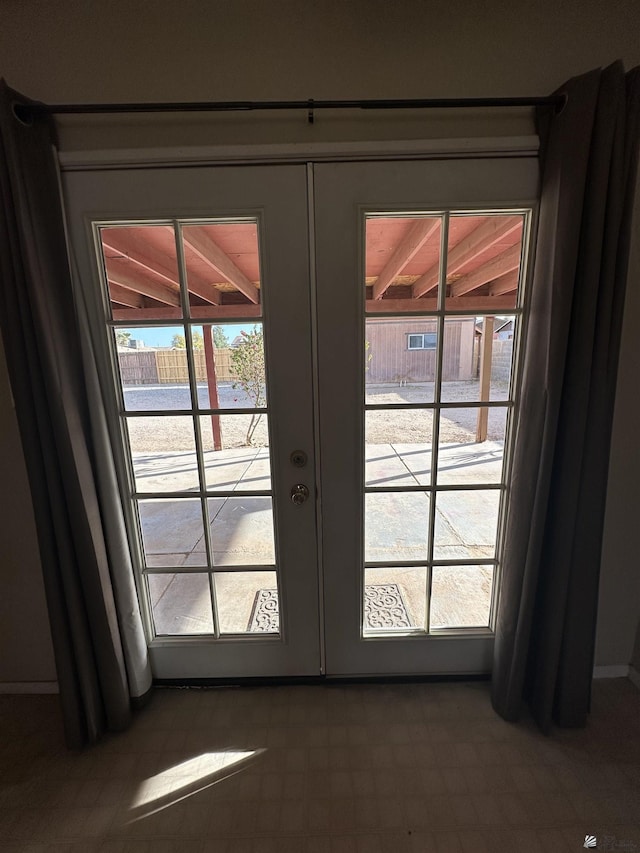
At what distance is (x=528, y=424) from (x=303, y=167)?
Answer: 109 cm

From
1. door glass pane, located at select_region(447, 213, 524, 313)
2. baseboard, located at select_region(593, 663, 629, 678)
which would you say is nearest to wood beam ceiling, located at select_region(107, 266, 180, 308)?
door glass pane, located at select_region(447, 213, 524, 313)

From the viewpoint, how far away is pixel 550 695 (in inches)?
47.4

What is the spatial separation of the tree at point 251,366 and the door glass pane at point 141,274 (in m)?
0.24

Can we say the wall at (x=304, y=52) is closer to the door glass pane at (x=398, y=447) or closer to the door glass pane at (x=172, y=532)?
the door glass pane at (x=398, y=447)

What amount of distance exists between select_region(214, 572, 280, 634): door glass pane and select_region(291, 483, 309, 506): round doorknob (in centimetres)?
38

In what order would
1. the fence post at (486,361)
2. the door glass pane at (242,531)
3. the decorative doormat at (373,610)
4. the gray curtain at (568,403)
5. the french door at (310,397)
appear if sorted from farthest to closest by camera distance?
the decorative doormat at (373,610) < the door glass pane at (242,531) < the fence post at (486,361) < the french door at (310,397) < the gray curtain at (568,403)

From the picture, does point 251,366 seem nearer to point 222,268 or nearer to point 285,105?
point 222,268

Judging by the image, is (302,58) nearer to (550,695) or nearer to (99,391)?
(99,391)

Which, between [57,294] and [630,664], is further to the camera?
[630,664]

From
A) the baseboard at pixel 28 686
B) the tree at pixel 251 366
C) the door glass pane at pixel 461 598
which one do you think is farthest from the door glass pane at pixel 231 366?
the baseboard at pixel 28 686

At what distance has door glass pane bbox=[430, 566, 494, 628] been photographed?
4.61ft

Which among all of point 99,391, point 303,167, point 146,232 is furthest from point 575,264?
point 99,391

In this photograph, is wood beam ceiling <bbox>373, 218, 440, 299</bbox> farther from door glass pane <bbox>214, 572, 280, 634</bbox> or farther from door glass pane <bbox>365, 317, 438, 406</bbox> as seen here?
door glass pane <bbox>214, 572, 280, 634</bbox>

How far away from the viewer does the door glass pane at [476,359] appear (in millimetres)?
1200
